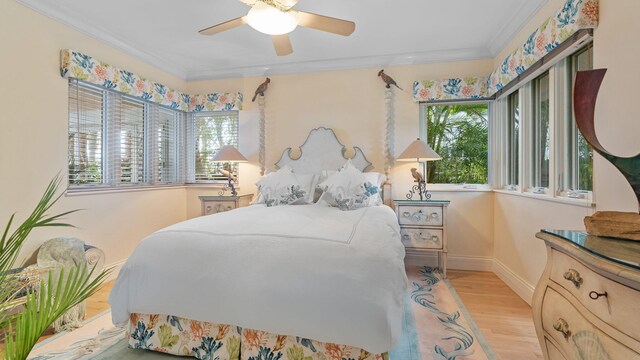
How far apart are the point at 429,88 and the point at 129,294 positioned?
11.1ft

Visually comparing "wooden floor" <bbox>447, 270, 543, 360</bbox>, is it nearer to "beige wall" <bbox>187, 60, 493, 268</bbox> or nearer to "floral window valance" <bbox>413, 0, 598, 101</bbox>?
"beige wall" <bbox>187, 60, 493, 268</bbox>

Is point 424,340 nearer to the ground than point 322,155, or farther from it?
nearer to the ground

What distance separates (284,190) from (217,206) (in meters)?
1.08

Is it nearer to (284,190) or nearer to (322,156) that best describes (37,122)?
(284,190)

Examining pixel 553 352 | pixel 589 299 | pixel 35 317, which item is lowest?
pixel 553 352

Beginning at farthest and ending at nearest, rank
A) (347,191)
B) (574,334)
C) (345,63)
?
1. (345,63)
2. (347,191)
3. (574,334)

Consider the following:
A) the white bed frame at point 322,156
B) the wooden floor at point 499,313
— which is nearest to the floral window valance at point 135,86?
the white bed frame at point 322,156

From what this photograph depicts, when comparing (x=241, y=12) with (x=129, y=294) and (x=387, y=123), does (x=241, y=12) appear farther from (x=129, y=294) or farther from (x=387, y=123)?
(x=129, y=294)

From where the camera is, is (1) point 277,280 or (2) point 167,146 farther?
(2) point 167,146

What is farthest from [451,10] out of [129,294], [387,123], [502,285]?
[129,294]

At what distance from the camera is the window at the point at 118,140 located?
2.87 meters

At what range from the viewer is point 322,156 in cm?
373

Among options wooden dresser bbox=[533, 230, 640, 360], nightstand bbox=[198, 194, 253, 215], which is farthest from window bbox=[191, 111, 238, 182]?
wooden dresser bbox=[533, 230, 640, 360]

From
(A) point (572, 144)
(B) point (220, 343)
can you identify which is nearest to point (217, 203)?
(B) point (220, 343)
